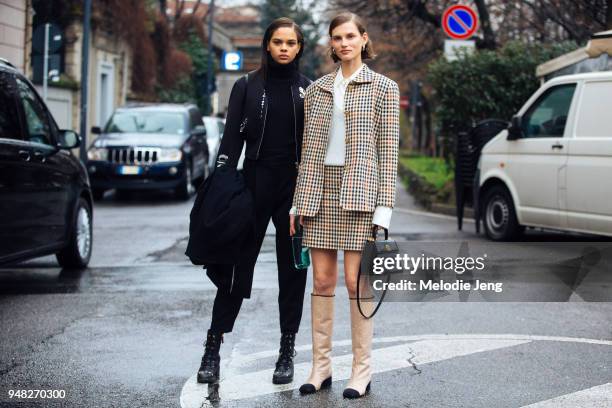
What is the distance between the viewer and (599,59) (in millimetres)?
13375

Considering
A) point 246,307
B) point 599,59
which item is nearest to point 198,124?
point 599,59

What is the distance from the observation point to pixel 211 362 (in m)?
5.52

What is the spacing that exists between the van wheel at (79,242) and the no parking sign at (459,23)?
29.7 ft

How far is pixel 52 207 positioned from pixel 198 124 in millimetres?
13068

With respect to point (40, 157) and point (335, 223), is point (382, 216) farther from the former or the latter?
point (40, 157)

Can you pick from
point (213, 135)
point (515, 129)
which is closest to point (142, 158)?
point (213, 135)

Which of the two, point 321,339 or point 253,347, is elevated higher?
point 321,339

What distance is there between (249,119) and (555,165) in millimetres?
6408

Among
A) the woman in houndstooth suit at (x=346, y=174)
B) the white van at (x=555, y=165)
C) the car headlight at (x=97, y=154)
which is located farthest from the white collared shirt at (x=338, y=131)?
the car headlight at (x=97, y=154)

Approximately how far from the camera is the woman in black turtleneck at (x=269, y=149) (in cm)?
548

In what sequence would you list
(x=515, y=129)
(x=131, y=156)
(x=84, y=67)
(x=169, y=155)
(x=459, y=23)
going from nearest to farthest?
(x=515, y=129) < (x=459, y=23) < (x=131, y=156) < (x=169, y=155) < (x=84, y=67)

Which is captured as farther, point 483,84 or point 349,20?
point 483,84

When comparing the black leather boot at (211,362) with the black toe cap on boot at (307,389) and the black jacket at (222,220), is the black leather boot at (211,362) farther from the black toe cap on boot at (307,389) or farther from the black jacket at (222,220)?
the black toe cap on boot at (307,389)

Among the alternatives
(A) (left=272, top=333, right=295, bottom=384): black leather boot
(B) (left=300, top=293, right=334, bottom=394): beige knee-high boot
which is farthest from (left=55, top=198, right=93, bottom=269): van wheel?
(B) (left=300, top=293, right=334, bottom=394): beige knee-high boot
